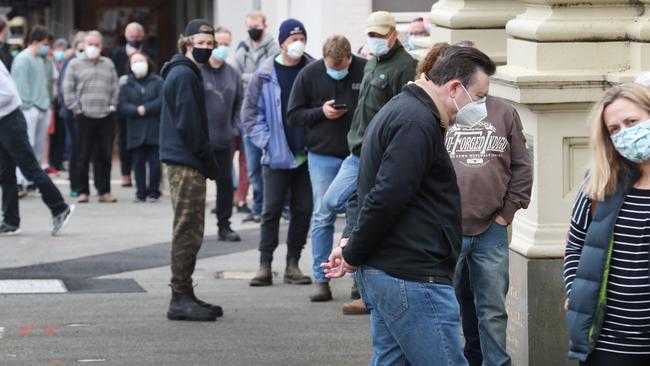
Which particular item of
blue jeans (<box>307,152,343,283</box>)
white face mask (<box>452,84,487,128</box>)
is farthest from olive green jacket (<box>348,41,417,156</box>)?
white face mask (<box>452,84,487,128</box>)

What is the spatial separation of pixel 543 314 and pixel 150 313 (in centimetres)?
311

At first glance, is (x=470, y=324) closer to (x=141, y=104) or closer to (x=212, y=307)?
(x=212, y=307)

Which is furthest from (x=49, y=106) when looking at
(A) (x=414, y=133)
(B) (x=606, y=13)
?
(A) (x=414, y=133)

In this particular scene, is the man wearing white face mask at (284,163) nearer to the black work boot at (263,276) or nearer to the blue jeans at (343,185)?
the black work boot at (263,276)

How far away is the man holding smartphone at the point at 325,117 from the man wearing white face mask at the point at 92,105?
7159 mm

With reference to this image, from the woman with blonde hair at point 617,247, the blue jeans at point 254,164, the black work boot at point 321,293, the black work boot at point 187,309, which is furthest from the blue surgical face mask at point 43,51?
the woman with blonde hair at point 617,247

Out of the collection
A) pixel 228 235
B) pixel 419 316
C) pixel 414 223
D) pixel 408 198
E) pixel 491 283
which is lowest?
pixel 228 235

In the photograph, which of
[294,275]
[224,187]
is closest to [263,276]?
[294,275]

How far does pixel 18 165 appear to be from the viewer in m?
13.4

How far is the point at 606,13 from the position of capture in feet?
25.2

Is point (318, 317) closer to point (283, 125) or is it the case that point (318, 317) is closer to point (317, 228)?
point (317, 228)

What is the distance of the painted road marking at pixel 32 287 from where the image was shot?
1052 centimetres

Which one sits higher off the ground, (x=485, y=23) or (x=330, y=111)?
(x=485, y=23)

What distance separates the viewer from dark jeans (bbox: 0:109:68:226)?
43.6 ft
